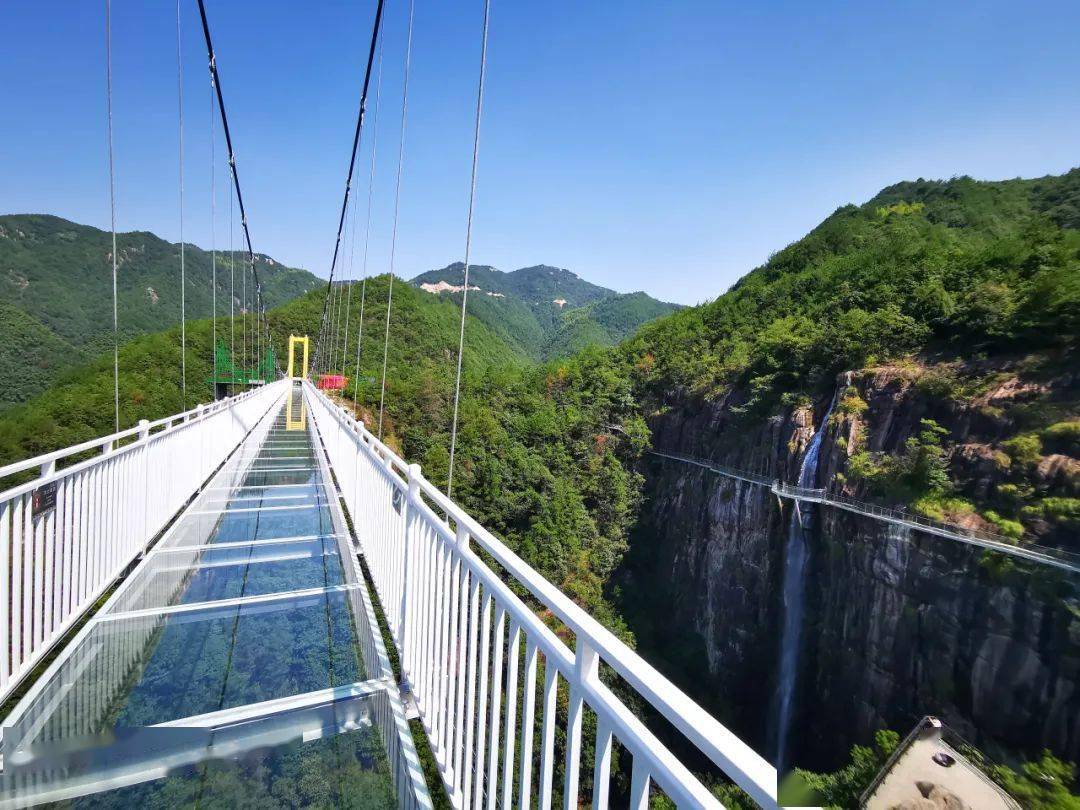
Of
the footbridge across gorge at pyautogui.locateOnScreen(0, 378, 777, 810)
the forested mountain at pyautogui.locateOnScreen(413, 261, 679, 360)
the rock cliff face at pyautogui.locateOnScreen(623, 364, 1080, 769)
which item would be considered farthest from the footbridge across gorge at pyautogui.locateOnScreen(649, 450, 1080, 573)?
the forested mountain at pyautogui.locateOnScreen(413, 261, 679, 360)

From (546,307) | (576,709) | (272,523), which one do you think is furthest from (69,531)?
(546,307)

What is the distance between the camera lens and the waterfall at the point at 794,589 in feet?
68.8

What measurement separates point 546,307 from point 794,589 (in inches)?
4787

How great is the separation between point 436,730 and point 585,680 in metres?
1.03

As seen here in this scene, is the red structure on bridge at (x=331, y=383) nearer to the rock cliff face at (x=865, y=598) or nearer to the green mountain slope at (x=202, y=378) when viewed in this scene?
the green mountain slope at (x=202, y=378)

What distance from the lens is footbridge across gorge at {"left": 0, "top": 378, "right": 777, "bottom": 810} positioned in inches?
35.3

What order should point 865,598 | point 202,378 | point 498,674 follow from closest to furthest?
point 498,674 → point 865,598 → point 202,378

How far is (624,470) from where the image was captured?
33.3m

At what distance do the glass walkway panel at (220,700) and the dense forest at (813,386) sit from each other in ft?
38.0

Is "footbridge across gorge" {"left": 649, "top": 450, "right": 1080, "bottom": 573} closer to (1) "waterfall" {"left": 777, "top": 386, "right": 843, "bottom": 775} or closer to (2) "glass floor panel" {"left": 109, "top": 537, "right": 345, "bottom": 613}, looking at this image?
(1) "waterfall" {"left": 777, "top": 386, "right": 843, "bottom": 775}

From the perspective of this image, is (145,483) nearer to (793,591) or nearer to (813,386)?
(793,591)

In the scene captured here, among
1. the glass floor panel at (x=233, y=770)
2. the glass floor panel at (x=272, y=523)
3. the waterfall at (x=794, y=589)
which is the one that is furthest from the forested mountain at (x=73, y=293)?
the waterfall at (x=794, y=589)

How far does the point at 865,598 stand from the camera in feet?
58.7

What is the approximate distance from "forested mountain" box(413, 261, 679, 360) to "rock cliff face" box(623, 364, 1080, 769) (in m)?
47.0
